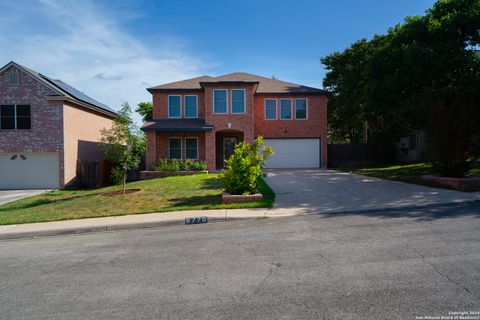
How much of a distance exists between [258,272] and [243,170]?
6057 mm

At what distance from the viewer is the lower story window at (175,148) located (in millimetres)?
22359

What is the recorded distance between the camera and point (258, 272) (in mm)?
4715

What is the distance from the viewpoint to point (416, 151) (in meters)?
25.7

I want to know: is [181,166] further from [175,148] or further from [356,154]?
[356,154]

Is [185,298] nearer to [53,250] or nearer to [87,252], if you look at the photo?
[87,252]

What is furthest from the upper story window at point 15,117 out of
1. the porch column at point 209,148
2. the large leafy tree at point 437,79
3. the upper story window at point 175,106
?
the large leafy tree at point 437,79

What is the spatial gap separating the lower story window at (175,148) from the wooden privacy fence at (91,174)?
4.43 meters

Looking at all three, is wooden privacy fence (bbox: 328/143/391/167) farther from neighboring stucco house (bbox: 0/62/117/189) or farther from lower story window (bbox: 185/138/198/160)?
neighboring stucco house (bbox: 0/62/117/189)

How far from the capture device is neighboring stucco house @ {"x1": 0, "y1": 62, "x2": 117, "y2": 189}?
1958cm

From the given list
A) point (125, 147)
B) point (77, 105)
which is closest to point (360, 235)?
point (125, 147)

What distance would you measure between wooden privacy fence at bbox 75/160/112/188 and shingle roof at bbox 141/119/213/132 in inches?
152

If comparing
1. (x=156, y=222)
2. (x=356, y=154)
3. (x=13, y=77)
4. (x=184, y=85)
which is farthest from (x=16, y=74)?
(x=356, y=154)

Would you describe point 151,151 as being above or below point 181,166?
above

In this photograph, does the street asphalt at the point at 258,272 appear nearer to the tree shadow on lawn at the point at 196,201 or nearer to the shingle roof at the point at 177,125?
the tree shadow on lawn at the point at 196,201
